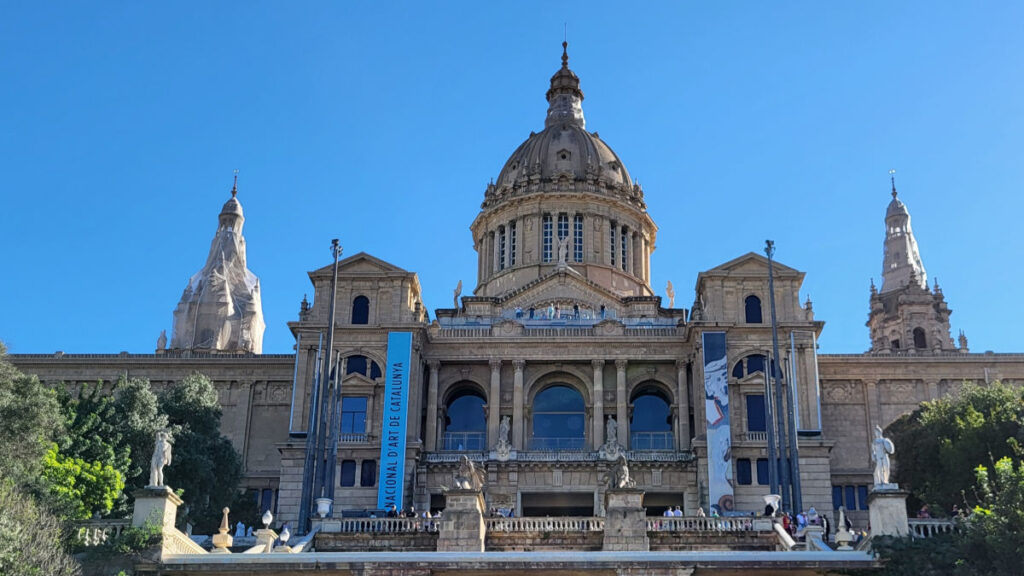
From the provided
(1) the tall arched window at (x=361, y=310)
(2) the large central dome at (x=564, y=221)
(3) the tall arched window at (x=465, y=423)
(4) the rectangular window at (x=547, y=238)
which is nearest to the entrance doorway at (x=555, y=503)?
(3) the tall arched window at (x=465, y=423)

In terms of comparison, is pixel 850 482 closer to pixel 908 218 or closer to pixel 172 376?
pixel 908 218

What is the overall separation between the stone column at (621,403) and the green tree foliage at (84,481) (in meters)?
24.4

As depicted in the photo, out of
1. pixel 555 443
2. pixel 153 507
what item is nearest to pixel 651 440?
pixel 555 443

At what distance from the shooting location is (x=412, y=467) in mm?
56125

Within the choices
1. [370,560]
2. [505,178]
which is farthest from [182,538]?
[505,178]

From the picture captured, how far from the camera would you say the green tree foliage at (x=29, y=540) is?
3034cm

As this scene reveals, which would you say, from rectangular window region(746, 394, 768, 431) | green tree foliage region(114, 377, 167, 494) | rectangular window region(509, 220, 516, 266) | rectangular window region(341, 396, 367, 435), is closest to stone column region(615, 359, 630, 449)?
rectangular window region(746, 394, 768, 431)

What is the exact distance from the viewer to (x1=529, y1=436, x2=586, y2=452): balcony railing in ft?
197

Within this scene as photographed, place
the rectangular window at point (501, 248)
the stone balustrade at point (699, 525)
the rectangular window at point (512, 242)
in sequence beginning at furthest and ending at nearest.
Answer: the rectangular window at point (501, 248)
the rectangular window at point (512, 242)
the stone balustrade at point (699, 525)

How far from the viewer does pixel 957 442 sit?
161 ft

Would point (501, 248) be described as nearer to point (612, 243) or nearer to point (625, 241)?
point (612, 243)

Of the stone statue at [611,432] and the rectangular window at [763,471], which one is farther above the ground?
the stone statue at [611,432]

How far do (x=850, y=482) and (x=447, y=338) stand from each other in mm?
22675

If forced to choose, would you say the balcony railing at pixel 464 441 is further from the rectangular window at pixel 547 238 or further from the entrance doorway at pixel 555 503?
the rectangular window at pixel 547 238
